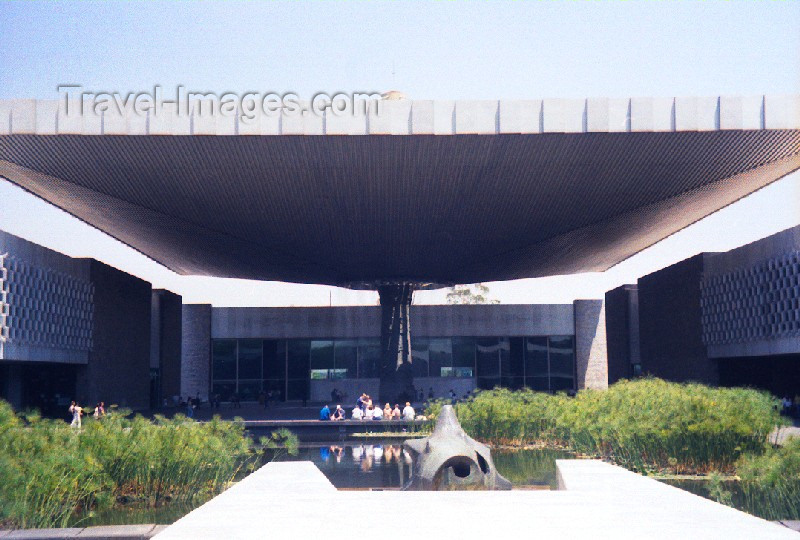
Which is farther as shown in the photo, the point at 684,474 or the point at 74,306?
the point at 74,306

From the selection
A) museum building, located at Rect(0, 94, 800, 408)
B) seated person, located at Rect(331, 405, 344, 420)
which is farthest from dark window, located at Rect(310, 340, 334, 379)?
seated person, located at Rect(331, 405, 344, 420)

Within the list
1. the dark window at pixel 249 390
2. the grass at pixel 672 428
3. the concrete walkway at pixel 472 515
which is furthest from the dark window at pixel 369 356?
the concrete walkway at pixel 472 515

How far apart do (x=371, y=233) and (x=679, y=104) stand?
1372 centimetres

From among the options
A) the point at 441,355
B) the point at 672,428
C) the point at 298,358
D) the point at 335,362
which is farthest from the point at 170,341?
the point at 672,428

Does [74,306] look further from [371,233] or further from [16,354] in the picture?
[371,233]

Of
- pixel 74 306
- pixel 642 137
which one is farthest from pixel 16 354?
pixel 642 137

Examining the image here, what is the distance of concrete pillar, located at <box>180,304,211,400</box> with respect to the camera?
163ft

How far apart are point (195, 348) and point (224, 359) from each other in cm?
192

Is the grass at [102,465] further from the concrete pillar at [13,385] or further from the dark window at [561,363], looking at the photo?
the dark window at [561,363]

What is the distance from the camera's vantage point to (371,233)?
A: 32.3 m

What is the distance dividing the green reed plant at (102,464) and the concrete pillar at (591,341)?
129 ft

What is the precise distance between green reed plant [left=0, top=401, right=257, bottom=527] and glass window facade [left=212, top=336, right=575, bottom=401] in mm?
37926

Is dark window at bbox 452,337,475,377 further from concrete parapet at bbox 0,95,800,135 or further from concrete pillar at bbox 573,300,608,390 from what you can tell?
concrete parapet at bbox 0,95,800,135

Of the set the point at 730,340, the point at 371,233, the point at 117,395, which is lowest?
the point at 117,395
